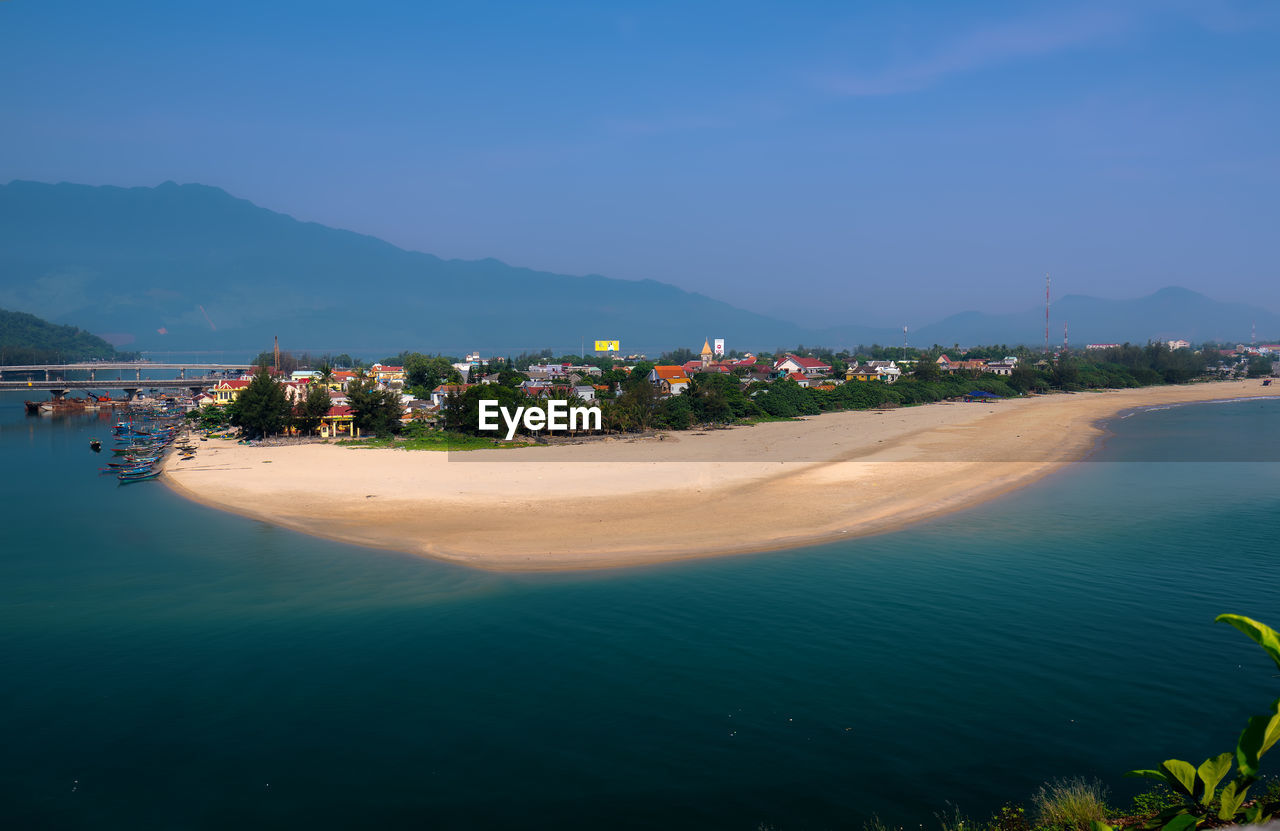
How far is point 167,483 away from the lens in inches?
1512

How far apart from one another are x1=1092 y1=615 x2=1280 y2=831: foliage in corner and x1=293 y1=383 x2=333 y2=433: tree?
51.0 m

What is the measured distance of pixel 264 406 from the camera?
160ft

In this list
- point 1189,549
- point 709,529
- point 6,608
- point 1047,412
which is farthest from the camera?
point 1047,412

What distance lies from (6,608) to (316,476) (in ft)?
56.4

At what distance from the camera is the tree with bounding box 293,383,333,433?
5016 cm

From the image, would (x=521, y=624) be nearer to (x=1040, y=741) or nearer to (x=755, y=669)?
(x=755, y=669)

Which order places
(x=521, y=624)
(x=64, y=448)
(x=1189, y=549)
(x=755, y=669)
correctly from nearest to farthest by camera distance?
1. (x=755, y=669)
2. (x=521, y=624)
3. (x=1189, y=549)
4. (x=64, y=448)

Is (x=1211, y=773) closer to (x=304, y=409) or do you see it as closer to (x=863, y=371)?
(x=304, y=409)

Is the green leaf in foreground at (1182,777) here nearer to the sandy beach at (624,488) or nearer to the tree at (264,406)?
the sandy beach at (624,488)

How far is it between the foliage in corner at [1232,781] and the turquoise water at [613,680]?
409cm

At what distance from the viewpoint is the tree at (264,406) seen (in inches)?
1921

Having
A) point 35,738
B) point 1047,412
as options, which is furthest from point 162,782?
point 1047,412

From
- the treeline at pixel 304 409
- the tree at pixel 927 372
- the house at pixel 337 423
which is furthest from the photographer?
the tree at pixel 927 372

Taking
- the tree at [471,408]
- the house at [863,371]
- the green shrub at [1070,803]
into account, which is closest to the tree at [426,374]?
the tree at [471,408]
